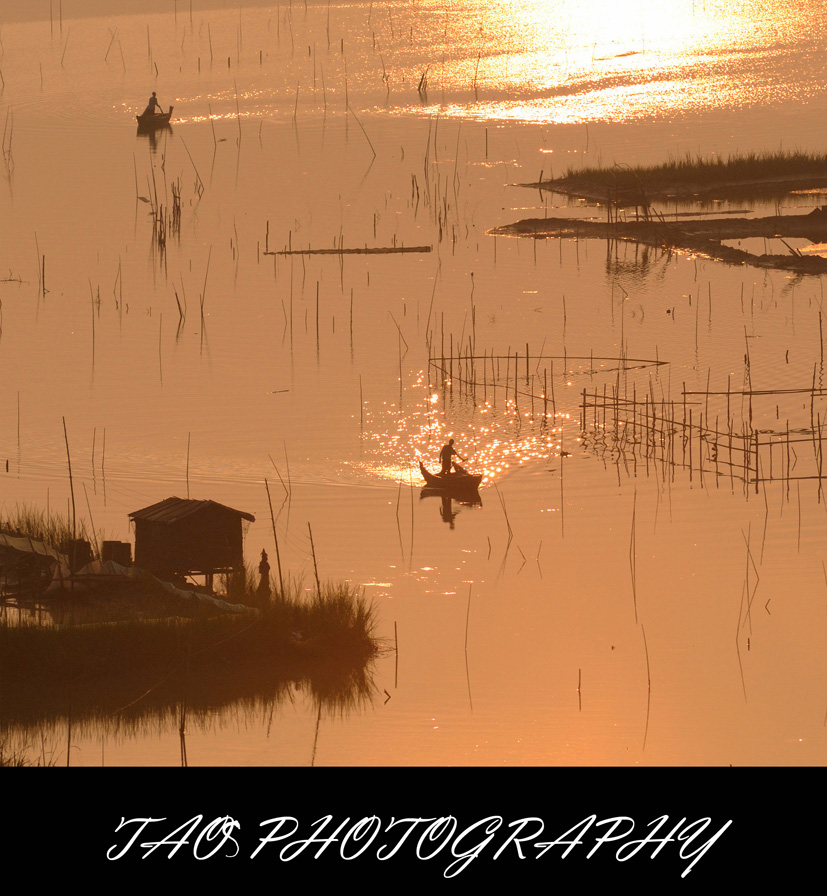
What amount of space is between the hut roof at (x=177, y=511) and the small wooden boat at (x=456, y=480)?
3470mm

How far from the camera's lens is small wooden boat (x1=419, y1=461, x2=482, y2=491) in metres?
16.4

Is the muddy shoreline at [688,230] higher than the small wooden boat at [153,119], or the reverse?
the small wooden boat at [153,119]

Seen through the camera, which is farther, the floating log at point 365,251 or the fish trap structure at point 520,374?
the floating log at point 365,251

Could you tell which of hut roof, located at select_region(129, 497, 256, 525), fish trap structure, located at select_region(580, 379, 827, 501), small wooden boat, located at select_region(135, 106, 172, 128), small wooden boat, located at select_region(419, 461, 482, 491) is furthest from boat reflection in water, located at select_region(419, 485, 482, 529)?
small wooden boat, located at select_region(135, 106, 172, 128)

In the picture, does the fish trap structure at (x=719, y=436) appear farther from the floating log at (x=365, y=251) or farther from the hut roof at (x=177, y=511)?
the floating log at (x=365, y=251)

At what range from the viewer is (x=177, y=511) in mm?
13336

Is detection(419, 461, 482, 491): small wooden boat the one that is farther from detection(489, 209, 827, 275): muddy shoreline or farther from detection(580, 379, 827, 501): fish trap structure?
detection(489, 209, 827, 275): muddy shoreline

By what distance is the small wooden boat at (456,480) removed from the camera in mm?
16375

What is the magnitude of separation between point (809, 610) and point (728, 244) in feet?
66.7

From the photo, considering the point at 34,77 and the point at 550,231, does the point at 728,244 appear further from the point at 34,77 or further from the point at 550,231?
the point at 34,77

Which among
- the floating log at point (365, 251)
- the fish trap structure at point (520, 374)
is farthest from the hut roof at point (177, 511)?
the floating log at point (365, 251)

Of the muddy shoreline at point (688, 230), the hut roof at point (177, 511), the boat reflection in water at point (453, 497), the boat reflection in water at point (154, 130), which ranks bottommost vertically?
the boat reflection in water at point (453, 497)

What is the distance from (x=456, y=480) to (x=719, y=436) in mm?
3659

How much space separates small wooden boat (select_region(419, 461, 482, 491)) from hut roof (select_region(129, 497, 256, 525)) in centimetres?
347
